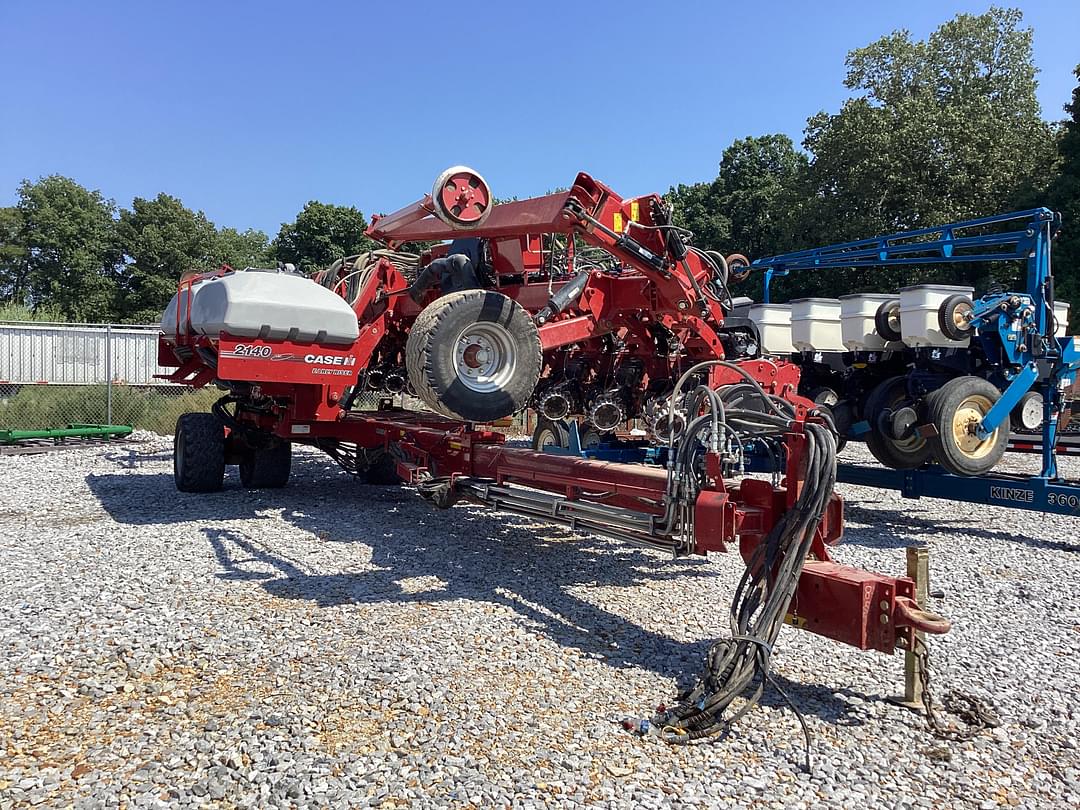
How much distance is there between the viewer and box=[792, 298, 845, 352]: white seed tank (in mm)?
9031

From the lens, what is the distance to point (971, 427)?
300 inches

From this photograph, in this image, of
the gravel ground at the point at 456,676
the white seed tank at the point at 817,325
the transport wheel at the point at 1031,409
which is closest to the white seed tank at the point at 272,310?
the gravel ground at the point at 456,676

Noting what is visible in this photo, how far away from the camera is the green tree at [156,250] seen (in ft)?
119

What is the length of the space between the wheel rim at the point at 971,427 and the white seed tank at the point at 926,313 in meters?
0.60

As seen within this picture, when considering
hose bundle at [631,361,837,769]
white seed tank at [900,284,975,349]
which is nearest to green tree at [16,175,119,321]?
white seed tank at [900,284,975,349]

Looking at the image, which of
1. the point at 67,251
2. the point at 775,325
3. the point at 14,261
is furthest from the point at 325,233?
the point at 775,325

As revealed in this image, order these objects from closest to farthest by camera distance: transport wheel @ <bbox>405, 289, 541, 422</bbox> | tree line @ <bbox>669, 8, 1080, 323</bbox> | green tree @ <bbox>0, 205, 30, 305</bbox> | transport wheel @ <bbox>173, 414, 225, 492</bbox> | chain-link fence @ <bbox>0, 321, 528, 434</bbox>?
transport wheel @ <bbox>405, 289, 541, 422</bbox>
transport wheel @ <bbox>173, 414, 225, 492</bbox>
chain-link fence @ <bbox>0, 321, 528, 434</bbox>
tree line @ <bbox>669, 8, 1080, 323</bbox>
green tree @ <bbox>0, 205, 30, 305</bbox>

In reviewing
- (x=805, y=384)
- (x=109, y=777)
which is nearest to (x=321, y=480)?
(x=805, y=384)

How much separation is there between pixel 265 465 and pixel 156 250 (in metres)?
31.5

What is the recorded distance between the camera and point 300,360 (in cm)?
693

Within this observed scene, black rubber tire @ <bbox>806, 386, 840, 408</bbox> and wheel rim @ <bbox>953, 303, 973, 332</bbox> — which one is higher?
wheel rim @ <bbox>953, 303, 973, 332</bbox>

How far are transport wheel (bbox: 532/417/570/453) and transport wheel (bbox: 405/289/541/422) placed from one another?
128 inches

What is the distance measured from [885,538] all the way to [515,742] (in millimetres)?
5448

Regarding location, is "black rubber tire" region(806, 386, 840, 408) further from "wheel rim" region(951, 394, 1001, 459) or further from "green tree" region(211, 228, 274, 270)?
"green tree" region(211, 228, 274, 270)
